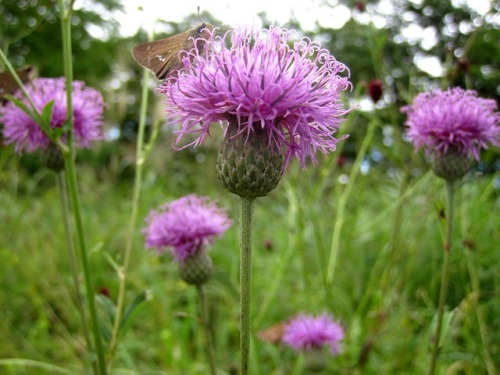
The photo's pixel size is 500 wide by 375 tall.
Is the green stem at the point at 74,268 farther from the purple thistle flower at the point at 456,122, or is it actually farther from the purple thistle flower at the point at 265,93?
the purple thistle flower at the point at 456,122

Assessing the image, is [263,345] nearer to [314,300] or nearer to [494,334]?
[314,300]

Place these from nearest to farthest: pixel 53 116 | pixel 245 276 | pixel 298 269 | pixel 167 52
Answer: pixel 245 276
pixel 167 52
pixel 53 116
pixel 298 269

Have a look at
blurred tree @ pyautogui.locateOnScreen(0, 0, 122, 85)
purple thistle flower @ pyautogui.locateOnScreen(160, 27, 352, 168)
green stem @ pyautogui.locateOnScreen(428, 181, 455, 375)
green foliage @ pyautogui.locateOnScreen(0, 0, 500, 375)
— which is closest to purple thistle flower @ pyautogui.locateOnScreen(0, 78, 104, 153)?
green foliage @ pyautogui.locateOnScreen(0, 0, 500, 375)

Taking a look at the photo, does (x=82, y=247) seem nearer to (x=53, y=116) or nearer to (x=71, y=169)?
(x=71, y=169)

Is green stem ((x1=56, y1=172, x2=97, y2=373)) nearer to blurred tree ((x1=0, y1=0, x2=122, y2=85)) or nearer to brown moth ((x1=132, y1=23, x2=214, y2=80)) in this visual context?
brown moth ((x1=132, y1=23, x2=214, y2=80))

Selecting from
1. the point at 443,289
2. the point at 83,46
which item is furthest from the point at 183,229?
the point at 83,46

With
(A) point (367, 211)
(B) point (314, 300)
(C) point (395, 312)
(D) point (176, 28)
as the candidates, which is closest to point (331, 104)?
(B) point (314, 300)
